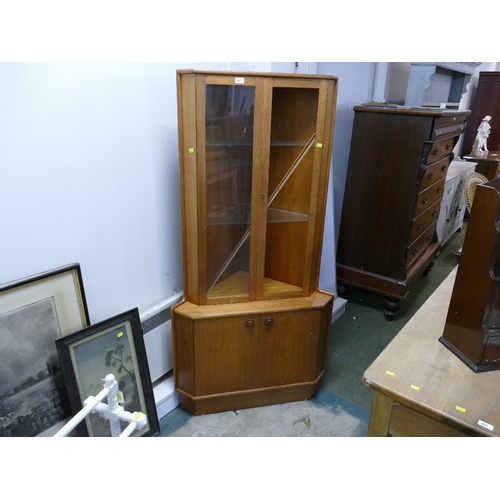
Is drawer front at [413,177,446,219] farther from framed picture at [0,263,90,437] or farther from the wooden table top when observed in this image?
framed picture at [0,263,90,437]

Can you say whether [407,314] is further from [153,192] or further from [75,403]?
[75,403]

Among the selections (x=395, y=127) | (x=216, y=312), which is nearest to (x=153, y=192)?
(x=216, y=312)

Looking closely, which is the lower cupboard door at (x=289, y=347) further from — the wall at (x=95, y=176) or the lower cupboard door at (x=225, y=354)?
the wall at (x=95, y=176)

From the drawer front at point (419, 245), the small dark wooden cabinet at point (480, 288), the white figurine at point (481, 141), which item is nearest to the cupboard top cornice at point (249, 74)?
the small dark wooden cabinet at point (480, 288)

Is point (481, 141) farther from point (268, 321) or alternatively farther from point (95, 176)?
point (95, 176)

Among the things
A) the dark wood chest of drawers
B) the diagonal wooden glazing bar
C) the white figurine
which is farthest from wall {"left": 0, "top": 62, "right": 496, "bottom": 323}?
the white figurine

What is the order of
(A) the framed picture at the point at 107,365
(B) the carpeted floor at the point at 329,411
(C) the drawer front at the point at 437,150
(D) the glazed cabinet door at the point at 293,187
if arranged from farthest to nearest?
(C) the drawer front at the point at 437,150
(B) the carpeted floor at the point at 329,411
(D) the glazed cabinet door at the point at 293,187
(A) the framed picture at the point at 107,365

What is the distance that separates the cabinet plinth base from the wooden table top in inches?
33.4

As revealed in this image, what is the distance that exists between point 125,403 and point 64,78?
114 centimetres

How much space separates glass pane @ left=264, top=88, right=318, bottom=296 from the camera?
160 cm

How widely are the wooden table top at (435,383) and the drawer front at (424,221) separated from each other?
1.36m

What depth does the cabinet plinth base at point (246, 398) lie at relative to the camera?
181 centimetres

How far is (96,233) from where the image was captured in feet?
4.69

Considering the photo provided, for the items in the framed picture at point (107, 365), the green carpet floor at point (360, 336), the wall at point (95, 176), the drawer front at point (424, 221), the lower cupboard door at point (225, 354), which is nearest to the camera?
the wall at point (95, 176)
